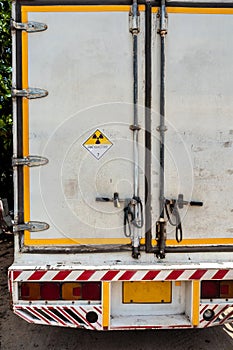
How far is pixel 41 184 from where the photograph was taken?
290cm

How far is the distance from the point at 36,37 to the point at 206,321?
2.47 metres

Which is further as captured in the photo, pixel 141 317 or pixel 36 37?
pixel 141 317

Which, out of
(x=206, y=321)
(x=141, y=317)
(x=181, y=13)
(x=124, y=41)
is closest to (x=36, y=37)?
(x=124, y=41)

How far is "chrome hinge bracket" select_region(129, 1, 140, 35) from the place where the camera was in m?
2.78

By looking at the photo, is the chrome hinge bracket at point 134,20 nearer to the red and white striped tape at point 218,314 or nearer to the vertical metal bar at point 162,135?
the vertical metal bar at point 162,135

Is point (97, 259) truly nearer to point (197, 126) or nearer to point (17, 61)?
point (197, 126)

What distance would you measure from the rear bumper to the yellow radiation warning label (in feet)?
2.87

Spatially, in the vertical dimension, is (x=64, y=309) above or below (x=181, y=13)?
below

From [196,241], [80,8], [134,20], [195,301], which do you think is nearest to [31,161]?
[80,8]

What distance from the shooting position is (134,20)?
2.79 meters

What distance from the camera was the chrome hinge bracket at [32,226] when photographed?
2.90m

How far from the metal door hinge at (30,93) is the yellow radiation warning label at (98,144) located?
1.51 feet

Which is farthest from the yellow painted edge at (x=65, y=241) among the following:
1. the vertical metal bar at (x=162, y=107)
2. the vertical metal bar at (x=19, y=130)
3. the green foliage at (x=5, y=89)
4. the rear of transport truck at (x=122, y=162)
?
the green foliage at (x=5, y=89)

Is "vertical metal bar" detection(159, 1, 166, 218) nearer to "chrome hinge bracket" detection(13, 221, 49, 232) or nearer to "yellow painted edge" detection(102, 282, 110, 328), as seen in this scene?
"yellow painted edge" detection(102, 282, 110, 328)
